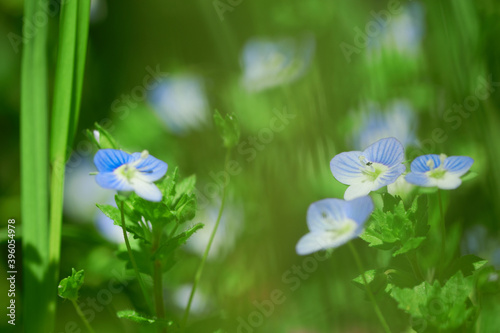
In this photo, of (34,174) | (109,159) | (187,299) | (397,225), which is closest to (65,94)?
(34,174)

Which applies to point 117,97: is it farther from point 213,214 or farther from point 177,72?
point 213,214

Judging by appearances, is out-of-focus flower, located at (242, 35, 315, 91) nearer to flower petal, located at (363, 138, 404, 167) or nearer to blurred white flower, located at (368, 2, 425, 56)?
blurred white flower, located at (368, 2, 425, 56)

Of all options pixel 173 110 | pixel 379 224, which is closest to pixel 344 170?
pixel 379 224

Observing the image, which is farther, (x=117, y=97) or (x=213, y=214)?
(x=117, y=97)

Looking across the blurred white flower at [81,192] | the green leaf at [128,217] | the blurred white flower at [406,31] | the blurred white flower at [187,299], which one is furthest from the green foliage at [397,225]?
the blurred white flower at [81,192]

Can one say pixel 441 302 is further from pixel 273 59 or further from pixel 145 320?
pixel 273 59
